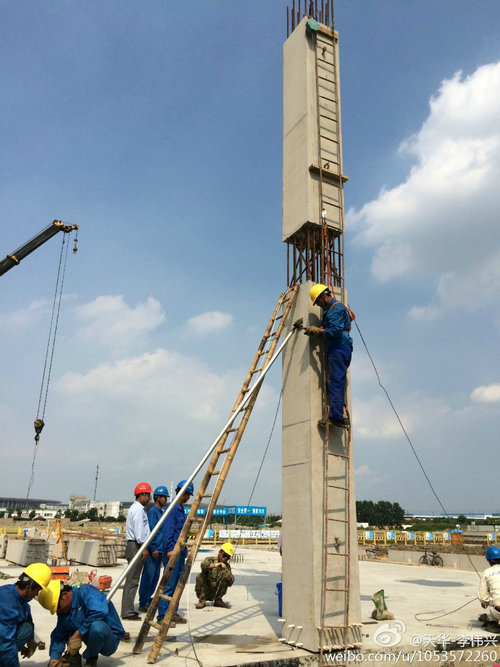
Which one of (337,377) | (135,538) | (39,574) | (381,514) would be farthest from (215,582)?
(381,514)

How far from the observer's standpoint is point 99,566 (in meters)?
14.0

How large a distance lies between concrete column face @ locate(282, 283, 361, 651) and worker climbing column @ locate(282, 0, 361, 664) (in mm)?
13

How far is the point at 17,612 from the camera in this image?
4.58 meters

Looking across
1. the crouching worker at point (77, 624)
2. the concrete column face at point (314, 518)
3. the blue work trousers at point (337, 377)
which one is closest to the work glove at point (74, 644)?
the crouching worker at point (77, 624)

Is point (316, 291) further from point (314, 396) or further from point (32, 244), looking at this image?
point (32, 244)

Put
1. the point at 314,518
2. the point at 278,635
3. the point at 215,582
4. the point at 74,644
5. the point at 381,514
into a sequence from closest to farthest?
1. the point at 74,644
2. the point at 314,518
3. the point at 278,635
4. the point at 215,582
5. the point at 381,514

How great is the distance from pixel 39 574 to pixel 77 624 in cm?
73

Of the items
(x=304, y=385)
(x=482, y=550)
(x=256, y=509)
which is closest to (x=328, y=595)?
(x=304, y=385)

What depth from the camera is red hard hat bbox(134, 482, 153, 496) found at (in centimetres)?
800

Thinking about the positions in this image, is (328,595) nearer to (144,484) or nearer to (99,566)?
(144,484)

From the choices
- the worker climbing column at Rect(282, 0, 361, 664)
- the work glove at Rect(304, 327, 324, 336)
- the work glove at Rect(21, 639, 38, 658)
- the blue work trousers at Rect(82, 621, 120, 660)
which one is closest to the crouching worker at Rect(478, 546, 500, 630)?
the worker climbing column at Rect(282, 0, 361, 664)

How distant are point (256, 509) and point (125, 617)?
29.9 meters

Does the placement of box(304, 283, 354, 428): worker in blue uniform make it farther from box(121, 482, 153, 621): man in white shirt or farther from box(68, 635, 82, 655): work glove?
box(68, 635, 82, 655): work glove

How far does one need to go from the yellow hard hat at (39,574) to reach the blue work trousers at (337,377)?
12.7 feet
